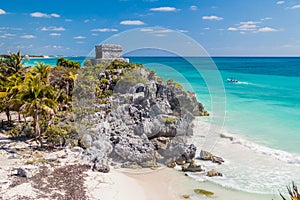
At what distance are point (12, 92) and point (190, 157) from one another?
1109 centimetres

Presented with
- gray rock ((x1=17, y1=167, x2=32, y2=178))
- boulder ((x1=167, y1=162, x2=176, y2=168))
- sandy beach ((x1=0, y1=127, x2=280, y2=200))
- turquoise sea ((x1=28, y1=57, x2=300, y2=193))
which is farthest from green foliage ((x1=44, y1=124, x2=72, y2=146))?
turquoise sea ((x1=28, y1=57, x2=300, y2=193))

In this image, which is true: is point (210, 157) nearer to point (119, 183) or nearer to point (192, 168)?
point (192, 168)

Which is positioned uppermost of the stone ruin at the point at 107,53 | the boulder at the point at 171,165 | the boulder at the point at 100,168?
the stone ruin at the point at 107,53

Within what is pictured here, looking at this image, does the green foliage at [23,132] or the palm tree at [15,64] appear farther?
the palm tree at [15,64]

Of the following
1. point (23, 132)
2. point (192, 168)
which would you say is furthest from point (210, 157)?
point (23, 132)

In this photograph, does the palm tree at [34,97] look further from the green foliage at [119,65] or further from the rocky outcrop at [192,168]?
the green foliage at [119,65]

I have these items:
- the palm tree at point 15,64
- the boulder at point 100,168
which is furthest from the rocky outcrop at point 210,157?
the palm tree at point 15,64

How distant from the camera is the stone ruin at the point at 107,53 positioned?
32344mm

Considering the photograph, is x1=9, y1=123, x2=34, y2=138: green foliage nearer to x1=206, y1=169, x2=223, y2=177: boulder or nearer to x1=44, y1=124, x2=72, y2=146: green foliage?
x1=44, y1=124, x2=72, y2=146: green foliage

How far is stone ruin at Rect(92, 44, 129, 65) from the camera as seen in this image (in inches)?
1273

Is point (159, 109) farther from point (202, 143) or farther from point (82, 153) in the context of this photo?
point (82, 153)

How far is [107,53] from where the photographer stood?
32.9 meters

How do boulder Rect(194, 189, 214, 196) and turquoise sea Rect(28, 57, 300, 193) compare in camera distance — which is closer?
boulder Rect(194, 189, 214, 196)

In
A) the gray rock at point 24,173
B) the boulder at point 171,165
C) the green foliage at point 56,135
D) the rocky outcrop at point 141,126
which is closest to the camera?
the gray rock at point 24,173
